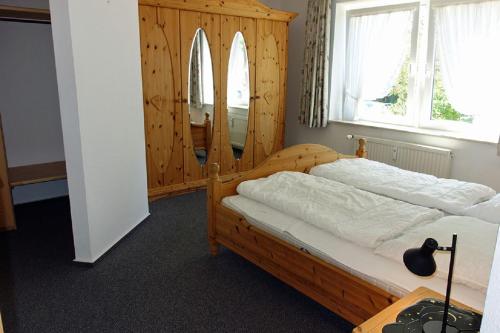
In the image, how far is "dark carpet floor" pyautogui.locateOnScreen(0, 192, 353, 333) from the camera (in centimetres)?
218

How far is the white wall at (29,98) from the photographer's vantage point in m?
3.67

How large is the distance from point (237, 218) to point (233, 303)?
546mm

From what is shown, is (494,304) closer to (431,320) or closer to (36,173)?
(431,320)

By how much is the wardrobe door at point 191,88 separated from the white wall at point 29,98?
129cm

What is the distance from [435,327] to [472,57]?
313cm

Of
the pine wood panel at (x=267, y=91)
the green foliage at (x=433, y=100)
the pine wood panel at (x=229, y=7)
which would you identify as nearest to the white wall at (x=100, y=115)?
the pine wood panel at (x=229, y=7)

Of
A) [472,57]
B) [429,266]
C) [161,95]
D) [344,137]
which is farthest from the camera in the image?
[344,137]

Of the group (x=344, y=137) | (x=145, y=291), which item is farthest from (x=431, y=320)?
(x=344, y=137)

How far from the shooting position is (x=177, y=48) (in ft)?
13.0

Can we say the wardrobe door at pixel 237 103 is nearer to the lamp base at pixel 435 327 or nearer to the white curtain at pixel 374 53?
the white curtain at pixel 374 53

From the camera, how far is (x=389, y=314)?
1.35 metres

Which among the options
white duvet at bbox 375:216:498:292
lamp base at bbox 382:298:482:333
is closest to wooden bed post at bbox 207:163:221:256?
white duvet at bbox 375:216:498:292

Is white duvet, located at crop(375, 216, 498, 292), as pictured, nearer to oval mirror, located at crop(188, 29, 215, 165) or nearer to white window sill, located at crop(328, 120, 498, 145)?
white window sill, located at crop(328, 120, 498, 145)

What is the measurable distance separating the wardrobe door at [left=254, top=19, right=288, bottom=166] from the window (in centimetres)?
65
